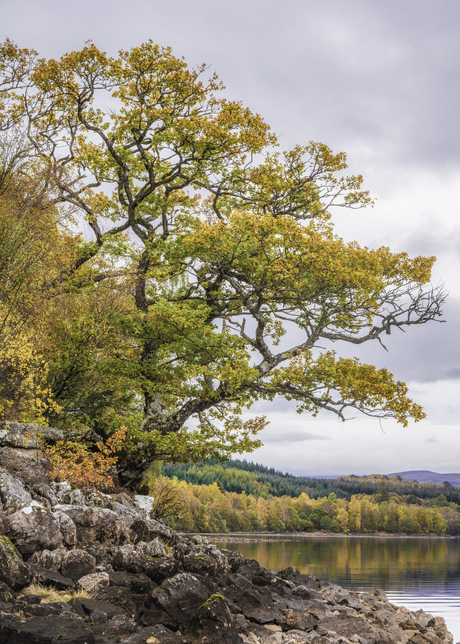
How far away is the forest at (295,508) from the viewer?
100 metres

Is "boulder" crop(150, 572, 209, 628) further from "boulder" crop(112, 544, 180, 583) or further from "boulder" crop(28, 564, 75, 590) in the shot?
"boulder" crop(28, 564, 75, 590)

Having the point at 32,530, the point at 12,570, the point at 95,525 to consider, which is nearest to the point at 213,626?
the point at 12,570

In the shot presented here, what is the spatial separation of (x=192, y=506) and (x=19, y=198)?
248 ft

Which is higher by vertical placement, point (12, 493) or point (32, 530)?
point (12, 493)

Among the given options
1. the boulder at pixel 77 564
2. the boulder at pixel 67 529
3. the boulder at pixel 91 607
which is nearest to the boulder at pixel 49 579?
the boulder at pixel 77 564

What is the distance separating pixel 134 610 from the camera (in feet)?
28.3

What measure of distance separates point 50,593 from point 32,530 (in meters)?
1.78

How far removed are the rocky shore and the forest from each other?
66382 mm

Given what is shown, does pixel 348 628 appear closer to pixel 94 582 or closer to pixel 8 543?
pixel 94 582

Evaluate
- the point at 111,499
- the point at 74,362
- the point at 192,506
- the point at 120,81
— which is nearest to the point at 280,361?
the point at 74,362

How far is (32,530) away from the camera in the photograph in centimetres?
973

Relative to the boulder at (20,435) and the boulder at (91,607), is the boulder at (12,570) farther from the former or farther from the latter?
the boulder at (20,435)

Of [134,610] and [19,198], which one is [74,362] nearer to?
[19,198]

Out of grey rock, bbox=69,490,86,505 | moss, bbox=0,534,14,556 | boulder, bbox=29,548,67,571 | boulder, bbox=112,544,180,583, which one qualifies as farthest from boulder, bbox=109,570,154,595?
grey rock, bbox=69,490,86,505
